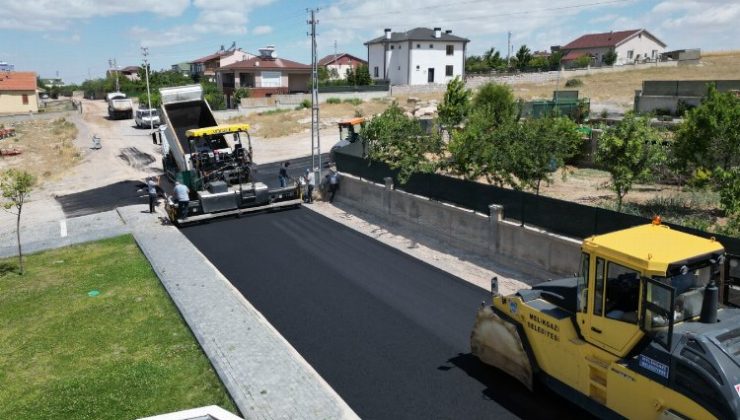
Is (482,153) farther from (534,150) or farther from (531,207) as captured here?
(531,207)

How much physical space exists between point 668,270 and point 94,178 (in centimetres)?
3041

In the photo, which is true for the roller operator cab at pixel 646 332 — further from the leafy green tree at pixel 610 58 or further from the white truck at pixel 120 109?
the leafy green tree at pixel 610 58

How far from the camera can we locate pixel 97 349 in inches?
426

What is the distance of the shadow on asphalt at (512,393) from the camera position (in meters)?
8.28

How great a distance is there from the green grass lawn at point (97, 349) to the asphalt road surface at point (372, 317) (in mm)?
1980

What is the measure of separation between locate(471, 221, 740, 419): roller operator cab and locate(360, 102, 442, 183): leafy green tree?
39.3 feet

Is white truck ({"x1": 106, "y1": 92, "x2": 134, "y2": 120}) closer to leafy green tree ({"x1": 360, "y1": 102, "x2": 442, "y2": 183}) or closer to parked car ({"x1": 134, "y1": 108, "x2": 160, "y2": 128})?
parked car ({"x1": 134, "y1": 108, "x2": 160, "y2": 128})

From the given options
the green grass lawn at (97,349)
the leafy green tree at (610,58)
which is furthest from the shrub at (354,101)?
the leafy green tree at (610,58)

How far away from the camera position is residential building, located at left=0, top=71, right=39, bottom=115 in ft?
212

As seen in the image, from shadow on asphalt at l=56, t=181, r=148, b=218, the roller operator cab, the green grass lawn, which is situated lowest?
the green grass lawn

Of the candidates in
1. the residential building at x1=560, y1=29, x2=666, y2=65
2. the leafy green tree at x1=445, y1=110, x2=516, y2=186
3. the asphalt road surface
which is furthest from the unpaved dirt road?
the residential building at x1=560, y1=29, x2=666, y2=65

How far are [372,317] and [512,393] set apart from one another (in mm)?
3882

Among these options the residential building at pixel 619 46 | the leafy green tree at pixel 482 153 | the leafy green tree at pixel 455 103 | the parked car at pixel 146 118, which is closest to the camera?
the leafy green tree at pixel 482 153

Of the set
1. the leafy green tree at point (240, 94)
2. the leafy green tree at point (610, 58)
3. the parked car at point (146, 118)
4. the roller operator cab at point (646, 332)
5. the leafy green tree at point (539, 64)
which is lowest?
the roller operator cab at point (646, 332)
